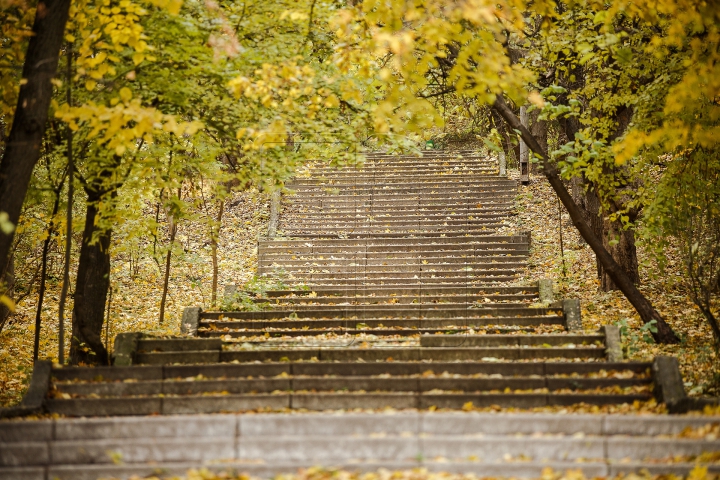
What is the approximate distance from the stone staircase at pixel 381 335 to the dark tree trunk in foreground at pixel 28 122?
94.3 inches

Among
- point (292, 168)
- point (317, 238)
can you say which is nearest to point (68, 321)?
point (317, 238)

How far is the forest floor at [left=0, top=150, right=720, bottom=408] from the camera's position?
31.4 ft

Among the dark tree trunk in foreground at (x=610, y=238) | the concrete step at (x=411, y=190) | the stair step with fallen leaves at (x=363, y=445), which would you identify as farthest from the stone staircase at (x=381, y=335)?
the dark tree trunk in foreground at (x=610, y=238)

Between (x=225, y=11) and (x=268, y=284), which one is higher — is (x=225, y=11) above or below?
above

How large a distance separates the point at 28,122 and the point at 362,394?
431cm

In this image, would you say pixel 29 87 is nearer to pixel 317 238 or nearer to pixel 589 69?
pixel 589 69

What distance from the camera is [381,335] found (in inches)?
402

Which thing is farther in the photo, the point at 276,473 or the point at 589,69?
the point at 589,69

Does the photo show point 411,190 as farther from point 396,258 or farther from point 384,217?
point 396,258

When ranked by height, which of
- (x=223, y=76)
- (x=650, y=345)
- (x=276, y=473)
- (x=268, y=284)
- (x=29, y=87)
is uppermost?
(x=223, y=76)

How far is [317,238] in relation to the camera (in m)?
17.8

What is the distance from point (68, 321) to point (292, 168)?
900 centimetres

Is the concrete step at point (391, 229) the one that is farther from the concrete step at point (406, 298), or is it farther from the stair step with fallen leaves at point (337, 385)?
the stair step with fallen leaves at point (337, 385)

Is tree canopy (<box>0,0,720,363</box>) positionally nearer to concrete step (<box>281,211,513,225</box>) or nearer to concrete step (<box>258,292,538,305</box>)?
concrete step (<box>258,292,538,305</box>)
